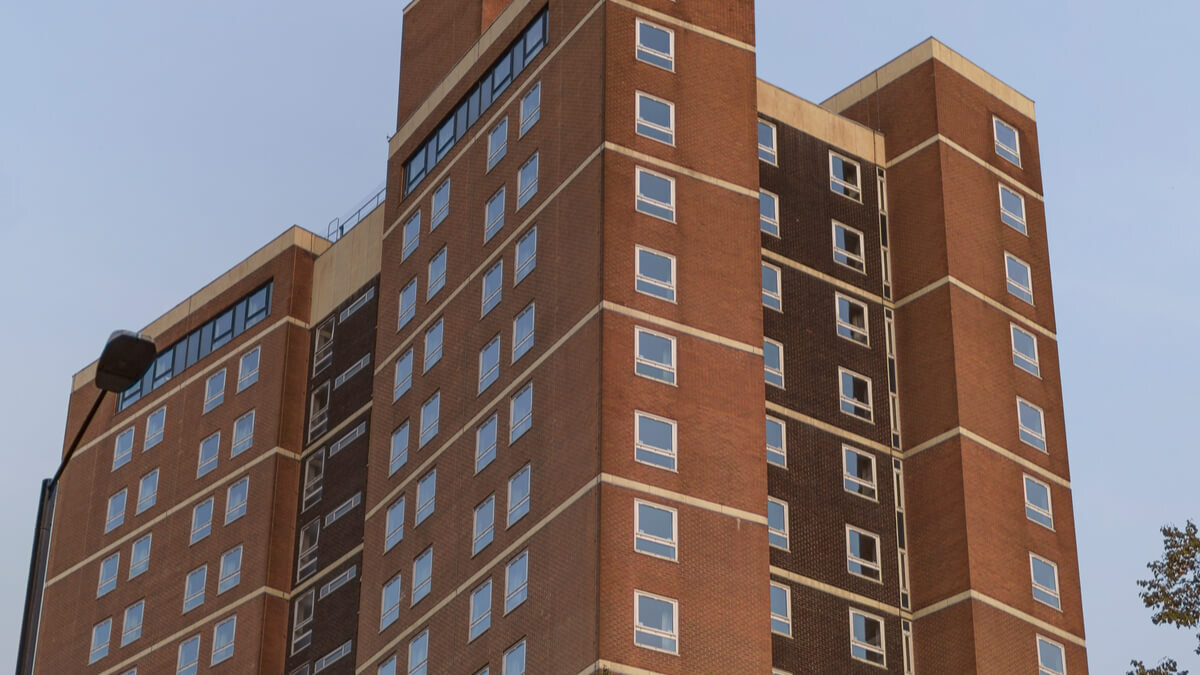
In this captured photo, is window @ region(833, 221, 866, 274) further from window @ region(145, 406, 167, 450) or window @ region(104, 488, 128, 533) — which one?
window @ region(104, 488, 128, 533)

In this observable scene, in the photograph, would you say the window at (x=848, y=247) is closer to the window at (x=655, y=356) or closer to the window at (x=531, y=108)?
the window at (x=531, y=108)

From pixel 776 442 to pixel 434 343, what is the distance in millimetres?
13293

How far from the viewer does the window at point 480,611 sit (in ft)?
191

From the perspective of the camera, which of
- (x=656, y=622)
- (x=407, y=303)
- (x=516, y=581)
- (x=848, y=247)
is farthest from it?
(x=407, y=303)

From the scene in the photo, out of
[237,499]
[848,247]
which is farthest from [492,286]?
[237,499]

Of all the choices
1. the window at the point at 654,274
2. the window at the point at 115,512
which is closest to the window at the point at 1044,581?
the window at the point at 654,274

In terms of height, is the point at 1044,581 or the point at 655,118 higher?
the point at 655,118

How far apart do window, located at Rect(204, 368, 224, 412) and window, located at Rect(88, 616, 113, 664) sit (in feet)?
31.4

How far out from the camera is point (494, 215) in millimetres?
65938

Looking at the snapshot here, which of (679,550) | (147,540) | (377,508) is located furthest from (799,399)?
(147,540)

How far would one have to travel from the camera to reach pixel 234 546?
7569 centimetres

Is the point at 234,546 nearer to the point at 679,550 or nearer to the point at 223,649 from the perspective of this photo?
the point at 223,649

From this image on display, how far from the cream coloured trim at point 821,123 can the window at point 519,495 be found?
1663 cm

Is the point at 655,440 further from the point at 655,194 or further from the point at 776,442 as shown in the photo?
the point at 655,194
